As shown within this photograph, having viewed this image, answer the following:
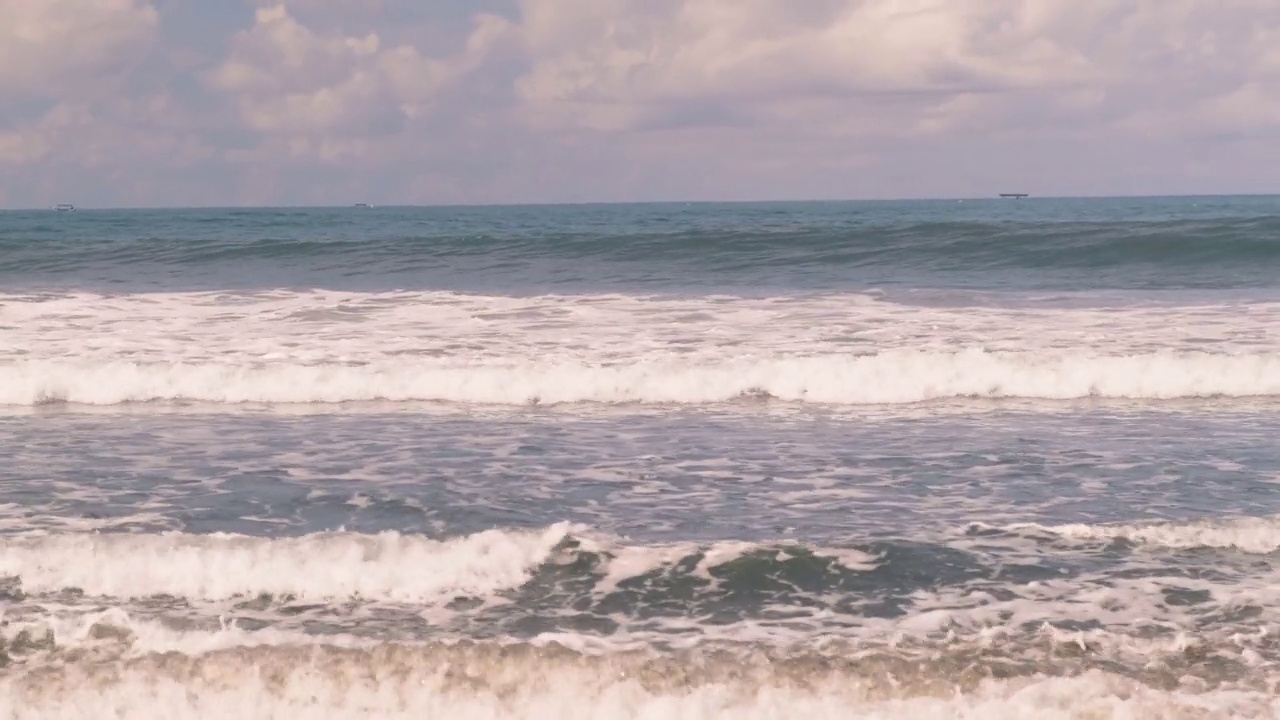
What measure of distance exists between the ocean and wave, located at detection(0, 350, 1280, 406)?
42mm

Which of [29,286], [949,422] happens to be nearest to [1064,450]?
[949,422]

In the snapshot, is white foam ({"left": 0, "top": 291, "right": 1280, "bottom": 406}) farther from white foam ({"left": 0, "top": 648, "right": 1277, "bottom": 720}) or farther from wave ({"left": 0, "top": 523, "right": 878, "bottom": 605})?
white foam ({"left": 0, "top": 648, "right": 1277, "bottom": 720})

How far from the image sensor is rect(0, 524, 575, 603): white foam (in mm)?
5949

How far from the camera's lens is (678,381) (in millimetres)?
12297

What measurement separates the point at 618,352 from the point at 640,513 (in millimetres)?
6686

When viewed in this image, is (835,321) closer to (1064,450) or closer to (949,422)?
(949,422)

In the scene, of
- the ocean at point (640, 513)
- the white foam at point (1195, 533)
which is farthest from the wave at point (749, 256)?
the white foam at point (1195, 533)

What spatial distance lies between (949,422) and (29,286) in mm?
21524

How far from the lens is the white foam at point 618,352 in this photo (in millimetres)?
12305

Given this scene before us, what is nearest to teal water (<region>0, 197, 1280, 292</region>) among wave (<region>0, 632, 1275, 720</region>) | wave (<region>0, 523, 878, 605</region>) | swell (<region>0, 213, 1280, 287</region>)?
swell (<region>0, 213, 1280, 287</region>)

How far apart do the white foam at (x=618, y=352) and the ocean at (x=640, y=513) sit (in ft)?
0.20

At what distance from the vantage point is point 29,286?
25.3 metres

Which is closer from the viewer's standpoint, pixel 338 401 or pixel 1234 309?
pixel 338 401

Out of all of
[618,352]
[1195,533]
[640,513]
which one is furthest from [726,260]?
[1195,533]
